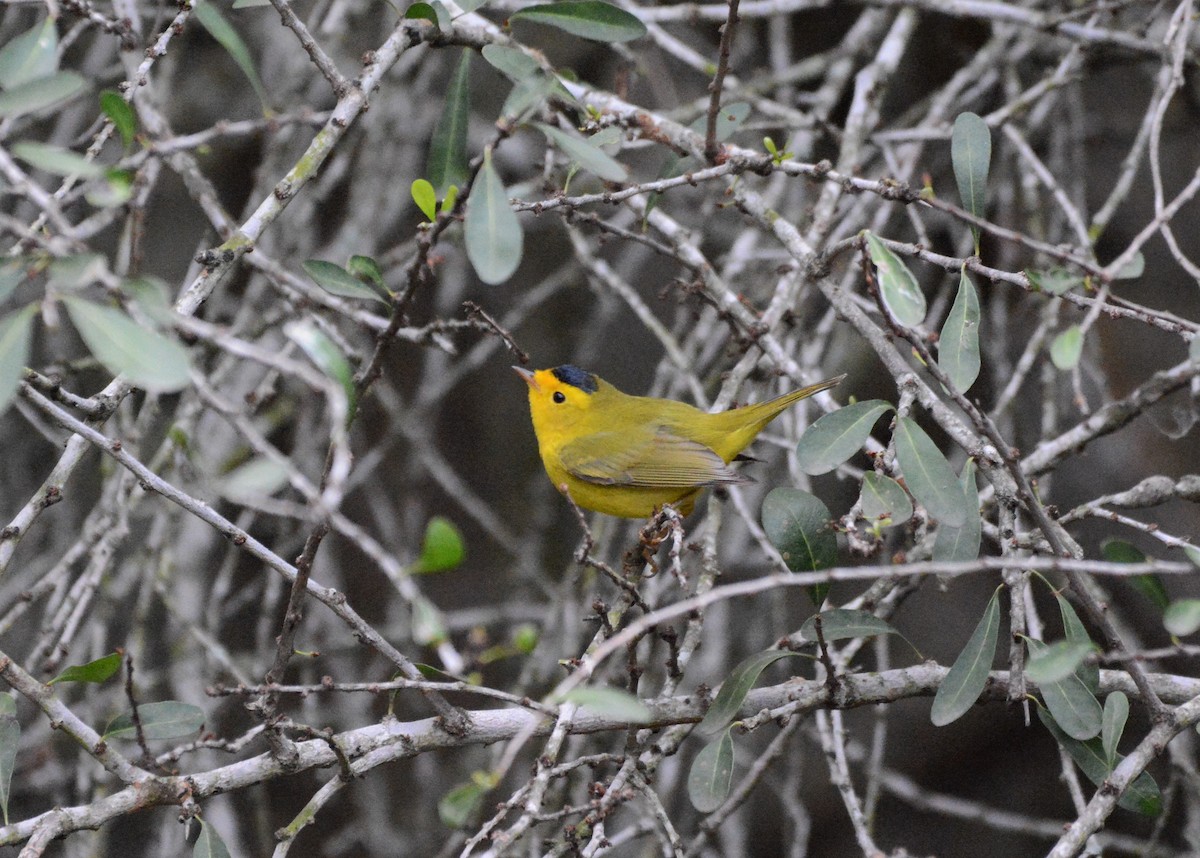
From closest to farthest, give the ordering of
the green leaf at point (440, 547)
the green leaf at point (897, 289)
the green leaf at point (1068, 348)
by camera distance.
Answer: the green leaf at point (440, 547) < the green leaf at point (1068, 348) < the green leaf at point (897, 289)

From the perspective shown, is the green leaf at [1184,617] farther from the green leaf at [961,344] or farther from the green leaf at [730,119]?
the green leaf at [730,119]

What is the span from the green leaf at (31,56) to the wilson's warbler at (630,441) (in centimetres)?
217

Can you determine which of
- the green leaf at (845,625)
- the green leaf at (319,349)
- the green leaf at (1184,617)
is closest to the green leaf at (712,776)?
the green leaf at (845,625)

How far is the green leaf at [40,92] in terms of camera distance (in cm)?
161

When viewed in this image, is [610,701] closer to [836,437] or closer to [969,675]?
[836,437]

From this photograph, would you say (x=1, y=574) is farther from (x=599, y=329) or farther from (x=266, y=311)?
(x=599, y=329)

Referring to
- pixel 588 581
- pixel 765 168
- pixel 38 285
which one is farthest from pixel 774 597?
pixel 38 285

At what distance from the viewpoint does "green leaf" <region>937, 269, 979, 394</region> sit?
2.16 m

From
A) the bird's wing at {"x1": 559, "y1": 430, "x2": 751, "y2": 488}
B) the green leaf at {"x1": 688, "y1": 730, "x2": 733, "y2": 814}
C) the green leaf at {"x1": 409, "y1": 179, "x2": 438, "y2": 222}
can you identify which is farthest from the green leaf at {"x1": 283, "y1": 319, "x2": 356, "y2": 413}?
the bird's wing at {"x1": 559, "y1": 430, "x2": 751, "y2": 488}

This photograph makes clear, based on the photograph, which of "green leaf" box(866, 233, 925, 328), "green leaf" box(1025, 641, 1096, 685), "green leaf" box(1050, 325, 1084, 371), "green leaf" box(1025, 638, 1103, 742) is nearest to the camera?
"green leaf" box(1025, 641, 1096, 685)

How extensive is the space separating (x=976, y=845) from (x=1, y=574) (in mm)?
4463

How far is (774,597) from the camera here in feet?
13.6

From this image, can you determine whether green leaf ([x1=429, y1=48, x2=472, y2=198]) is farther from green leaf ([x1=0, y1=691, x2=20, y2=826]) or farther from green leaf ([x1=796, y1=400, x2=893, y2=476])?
green leaf ([x1=0, y1=691, x2=20, y2=826])

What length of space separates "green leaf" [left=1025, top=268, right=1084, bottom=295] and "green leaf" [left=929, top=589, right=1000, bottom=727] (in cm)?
60
